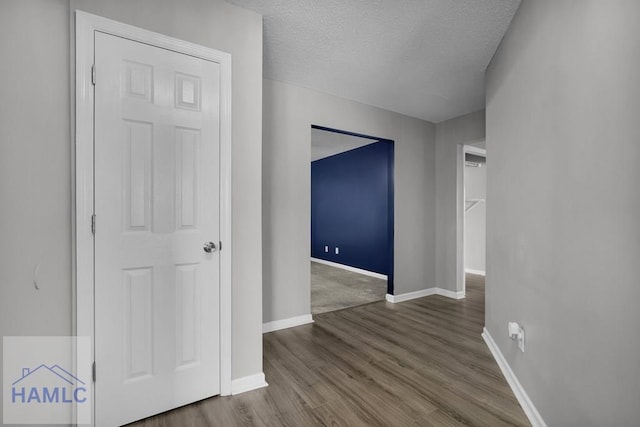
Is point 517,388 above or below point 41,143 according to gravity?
below

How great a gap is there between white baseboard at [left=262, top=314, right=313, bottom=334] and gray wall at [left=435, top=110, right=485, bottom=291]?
2.12 m

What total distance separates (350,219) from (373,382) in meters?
4.14

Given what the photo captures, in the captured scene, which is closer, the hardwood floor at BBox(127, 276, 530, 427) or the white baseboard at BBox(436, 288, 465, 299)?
the hardwood floor at BBox(127, 276, 530, 427)

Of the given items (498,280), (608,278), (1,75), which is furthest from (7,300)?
(498,280)

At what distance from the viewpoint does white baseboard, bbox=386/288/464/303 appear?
3.92m

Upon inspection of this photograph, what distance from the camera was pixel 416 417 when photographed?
1.66 meters

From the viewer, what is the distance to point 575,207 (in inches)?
49.9

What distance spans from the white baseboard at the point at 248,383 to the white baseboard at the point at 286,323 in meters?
0.96

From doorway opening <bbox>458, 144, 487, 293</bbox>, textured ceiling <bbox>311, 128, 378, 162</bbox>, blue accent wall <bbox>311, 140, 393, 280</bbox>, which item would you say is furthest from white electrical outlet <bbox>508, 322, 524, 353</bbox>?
doorway opening <bbox>458, 144, 487, 293</bbox>

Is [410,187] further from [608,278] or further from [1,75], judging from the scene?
[1,75]

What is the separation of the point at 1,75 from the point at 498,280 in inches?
125

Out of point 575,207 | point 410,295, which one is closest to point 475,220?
point 410,295

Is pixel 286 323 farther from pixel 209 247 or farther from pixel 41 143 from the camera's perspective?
pixel 41 143

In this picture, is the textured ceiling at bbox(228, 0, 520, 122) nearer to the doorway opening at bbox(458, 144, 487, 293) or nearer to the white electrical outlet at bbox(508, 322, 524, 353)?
the white electrical outlet at bbox(508, 322, 524, 353)
